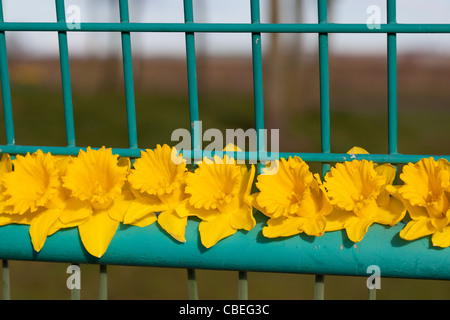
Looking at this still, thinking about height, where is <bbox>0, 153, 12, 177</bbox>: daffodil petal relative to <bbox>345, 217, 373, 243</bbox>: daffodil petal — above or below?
above

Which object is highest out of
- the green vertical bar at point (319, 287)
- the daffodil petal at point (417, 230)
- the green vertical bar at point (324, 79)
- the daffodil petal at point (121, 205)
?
the green vertical bar at point (324, 79)

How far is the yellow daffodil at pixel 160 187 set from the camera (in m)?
0.84

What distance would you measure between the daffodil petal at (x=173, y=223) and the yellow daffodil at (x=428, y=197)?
1.07ft

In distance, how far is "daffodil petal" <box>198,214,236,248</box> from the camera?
2.76 feet

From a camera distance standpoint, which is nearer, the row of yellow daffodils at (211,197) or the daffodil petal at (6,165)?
the row of yellow daffodils at (211,197)

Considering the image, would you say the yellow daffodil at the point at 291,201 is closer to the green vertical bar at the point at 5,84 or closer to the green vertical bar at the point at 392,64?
the green vertical bar at the point at 392,64

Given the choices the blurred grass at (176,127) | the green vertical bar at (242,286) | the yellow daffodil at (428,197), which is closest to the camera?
the yellow daffodil at (428,197)

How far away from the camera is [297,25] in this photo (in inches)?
33.0

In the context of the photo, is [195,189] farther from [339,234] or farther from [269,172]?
[339,234]

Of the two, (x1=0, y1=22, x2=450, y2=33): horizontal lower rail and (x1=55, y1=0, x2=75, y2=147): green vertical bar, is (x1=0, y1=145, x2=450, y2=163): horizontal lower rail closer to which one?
(x1=55, y1=0, x2=75, y2=147): green vertical bar

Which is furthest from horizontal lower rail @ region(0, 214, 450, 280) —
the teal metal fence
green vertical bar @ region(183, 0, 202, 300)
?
green vertical bar @ region(183, 0, 202, 300)

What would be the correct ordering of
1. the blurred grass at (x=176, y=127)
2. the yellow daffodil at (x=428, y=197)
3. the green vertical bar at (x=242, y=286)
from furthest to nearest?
the blurred grass at (x=176, y=127)
the green vertical bar at (x=242, y=286)
the yellow daffodil at (x=428, y=197)

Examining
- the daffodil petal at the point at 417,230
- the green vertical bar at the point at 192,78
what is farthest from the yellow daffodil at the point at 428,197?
the green vertical bar at the point at 192,78
